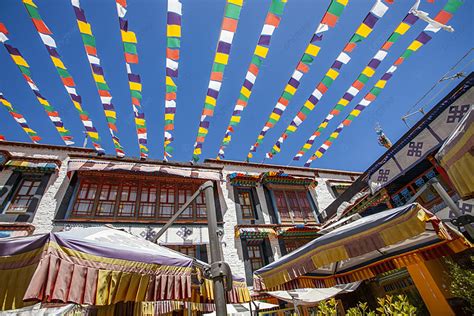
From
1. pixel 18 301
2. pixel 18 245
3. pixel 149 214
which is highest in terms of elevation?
pixel 149 214

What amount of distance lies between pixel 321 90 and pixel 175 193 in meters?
8.53

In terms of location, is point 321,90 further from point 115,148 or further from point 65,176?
point 65,176

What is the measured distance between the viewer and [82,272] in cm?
227

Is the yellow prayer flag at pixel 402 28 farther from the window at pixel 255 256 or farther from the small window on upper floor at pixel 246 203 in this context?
the window at pixel 255 256

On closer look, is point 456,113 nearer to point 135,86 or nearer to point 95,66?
point 135,86

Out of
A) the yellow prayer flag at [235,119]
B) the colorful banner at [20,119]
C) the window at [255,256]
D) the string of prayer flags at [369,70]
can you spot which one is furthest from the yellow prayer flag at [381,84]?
the colorful banner at [20,119]

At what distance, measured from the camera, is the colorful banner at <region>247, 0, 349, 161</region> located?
5.61 m

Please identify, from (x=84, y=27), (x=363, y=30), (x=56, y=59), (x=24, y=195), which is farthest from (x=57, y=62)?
(x=363, y=30)

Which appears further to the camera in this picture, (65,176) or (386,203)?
(65,176)

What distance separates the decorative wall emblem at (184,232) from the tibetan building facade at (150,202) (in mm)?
46

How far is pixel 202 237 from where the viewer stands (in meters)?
10.9

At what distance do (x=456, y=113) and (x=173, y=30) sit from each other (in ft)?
26.5

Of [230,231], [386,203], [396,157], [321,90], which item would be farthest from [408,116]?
[230,231]

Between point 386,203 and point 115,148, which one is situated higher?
point 115,148
